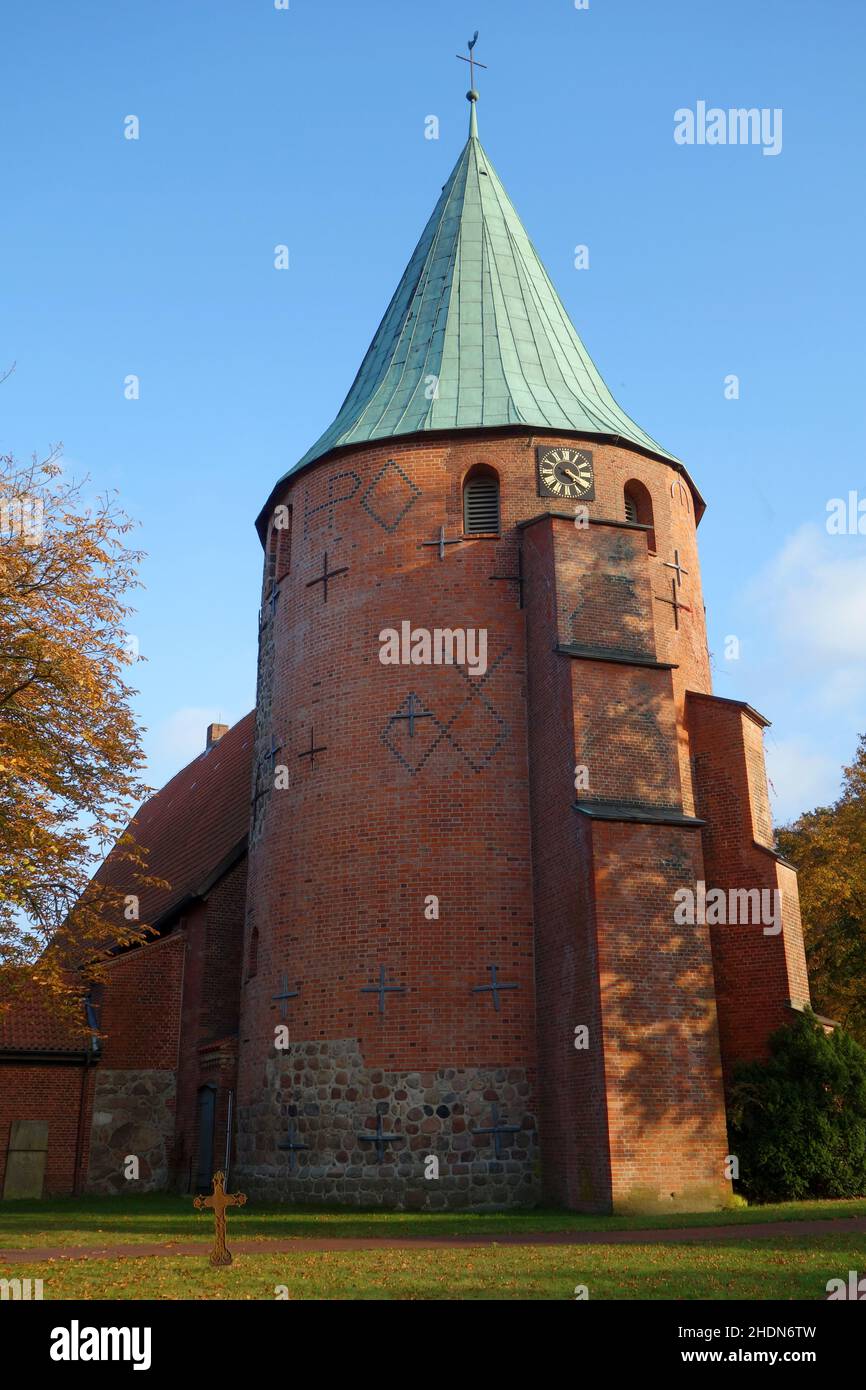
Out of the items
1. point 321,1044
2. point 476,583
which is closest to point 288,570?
point 476,583

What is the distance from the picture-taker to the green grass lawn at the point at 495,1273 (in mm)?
8305

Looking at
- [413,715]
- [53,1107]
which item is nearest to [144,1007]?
[53,1107]

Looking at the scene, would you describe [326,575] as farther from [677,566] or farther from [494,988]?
[494,988]

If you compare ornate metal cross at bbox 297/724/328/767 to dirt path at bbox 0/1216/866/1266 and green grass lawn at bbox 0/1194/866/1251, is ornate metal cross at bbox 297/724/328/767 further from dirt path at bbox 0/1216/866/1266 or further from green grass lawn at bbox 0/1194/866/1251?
dirt path at bbox 0/1216/866/1266

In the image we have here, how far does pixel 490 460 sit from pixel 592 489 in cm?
168

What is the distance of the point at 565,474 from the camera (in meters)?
19.4

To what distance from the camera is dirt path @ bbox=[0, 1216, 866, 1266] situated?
11.5 meters

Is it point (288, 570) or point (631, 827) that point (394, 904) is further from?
point (288, 570)

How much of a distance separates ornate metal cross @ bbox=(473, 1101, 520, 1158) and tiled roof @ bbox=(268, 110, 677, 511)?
10368 mm

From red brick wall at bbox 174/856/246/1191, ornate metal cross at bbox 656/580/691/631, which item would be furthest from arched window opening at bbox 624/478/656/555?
red brick wall at bbox 174/856/246/1191

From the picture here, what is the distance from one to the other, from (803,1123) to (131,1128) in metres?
12.3

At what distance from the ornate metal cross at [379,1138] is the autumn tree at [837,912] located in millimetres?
12613

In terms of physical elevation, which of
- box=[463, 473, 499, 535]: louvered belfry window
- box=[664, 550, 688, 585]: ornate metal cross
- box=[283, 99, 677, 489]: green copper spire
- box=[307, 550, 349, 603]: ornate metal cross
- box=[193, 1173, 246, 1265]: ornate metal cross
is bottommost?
box=[193, 1173, 246, 1265]: ornate metal cross

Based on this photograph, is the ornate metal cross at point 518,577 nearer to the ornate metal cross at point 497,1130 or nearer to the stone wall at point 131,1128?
the ornate metal cross at point 497,1130
